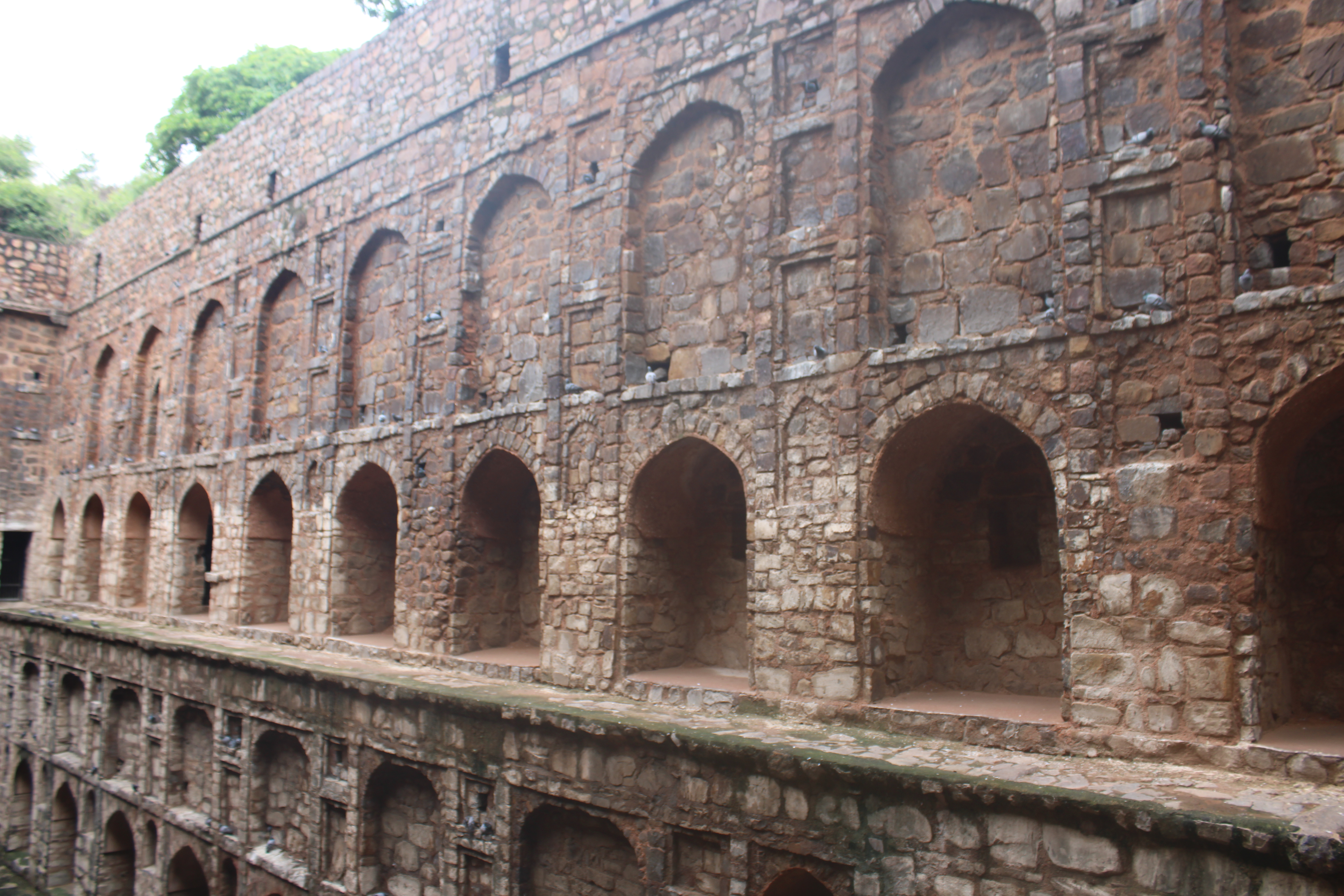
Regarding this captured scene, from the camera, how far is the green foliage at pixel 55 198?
2006 cm

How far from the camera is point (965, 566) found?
684 cm

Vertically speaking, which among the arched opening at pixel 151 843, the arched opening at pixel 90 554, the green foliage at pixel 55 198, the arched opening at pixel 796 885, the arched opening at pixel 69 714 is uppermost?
the green foliage at pixel 55 198

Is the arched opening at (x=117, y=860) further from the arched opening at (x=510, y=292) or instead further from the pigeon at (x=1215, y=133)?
the pigeon at (x=1215, y=133)

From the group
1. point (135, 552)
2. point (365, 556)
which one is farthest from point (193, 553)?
point (365, 556)

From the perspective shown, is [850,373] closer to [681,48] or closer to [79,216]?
[681,48]

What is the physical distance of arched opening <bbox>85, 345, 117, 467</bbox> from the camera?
1750 centimetres

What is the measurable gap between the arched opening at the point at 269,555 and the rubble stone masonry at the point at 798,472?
1.66ft

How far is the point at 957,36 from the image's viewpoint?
6500mm

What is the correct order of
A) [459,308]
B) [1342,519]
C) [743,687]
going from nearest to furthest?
[1342,519] < [743,687] < [459,308]

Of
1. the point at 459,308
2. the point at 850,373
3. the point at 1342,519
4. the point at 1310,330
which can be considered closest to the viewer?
the point at 1310,330

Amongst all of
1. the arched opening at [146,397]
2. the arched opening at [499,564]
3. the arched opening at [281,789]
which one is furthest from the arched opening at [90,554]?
the arched opening at [499,564]

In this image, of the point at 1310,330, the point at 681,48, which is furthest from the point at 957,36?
the point at 1310,330

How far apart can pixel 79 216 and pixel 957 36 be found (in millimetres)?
32563

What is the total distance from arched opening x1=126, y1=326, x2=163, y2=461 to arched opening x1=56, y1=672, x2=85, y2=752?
392cm
